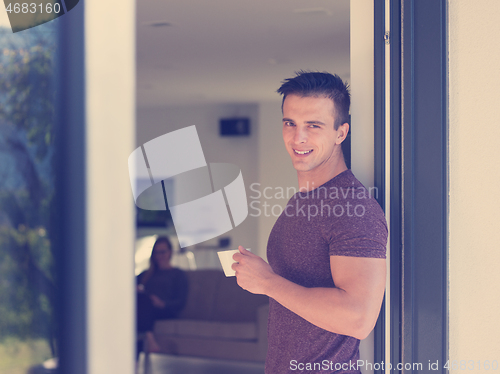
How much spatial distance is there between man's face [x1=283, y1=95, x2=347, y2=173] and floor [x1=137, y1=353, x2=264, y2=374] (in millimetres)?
2645

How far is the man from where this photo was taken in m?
0.74

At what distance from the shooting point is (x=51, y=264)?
1.17 feet

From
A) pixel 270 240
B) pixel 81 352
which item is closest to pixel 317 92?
pixel 270 240

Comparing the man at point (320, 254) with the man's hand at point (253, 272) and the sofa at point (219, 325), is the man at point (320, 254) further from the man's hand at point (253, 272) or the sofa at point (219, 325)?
the sofa at point (219, 325)

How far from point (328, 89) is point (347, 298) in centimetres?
48

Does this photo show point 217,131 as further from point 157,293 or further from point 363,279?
point 363,279

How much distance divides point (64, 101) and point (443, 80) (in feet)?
2.48

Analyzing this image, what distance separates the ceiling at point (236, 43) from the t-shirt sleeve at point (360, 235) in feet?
3.73

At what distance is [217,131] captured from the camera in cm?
518

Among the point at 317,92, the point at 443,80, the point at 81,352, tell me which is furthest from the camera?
the point at 317,92

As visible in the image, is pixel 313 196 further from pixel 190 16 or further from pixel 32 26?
pixel 190 16

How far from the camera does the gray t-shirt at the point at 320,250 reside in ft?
2.50

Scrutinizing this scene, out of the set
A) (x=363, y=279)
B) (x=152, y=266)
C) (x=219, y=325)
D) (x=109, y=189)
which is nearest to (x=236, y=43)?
(x=152, y=266)

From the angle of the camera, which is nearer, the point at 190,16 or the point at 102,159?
the point at 102,159
